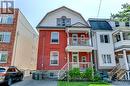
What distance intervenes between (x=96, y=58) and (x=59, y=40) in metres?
6.52

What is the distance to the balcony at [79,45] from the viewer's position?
22.5m

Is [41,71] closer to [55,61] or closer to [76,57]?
[55,61]

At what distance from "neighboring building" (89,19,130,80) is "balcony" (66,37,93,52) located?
2265 millimetres

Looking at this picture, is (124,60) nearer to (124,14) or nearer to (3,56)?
(124,14)

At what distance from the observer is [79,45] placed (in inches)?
899

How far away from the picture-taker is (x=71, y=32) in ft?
82.1

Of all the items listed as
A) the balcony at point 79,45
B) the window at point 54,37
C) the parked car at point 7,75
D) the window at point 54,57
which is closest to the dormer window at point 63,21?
the window at point 54,37

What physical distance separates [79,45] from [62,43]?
2983 millimetres

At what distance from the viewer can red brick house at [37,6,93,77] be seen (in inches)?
897

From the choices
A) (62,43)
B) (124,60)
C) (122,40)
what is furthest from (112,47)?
(62,43)

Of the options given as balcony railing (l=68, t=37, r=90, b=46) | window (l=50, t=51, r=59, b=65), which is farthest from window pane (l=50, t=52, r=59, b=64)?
Answer: balcony railing (l=68, t=37, r=90, b=46)

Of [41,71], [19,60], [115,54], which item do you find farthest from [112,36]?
[19,60]

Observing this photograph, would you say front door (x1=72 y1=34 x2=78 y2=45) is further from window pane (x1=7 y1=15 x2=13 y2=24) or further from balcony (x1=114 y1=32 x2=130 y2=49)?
window pane (x1=7 y1=15 x2=13 y2=24)

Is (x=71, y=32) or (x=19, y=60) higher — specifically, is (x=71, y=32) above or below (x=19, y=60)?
above
